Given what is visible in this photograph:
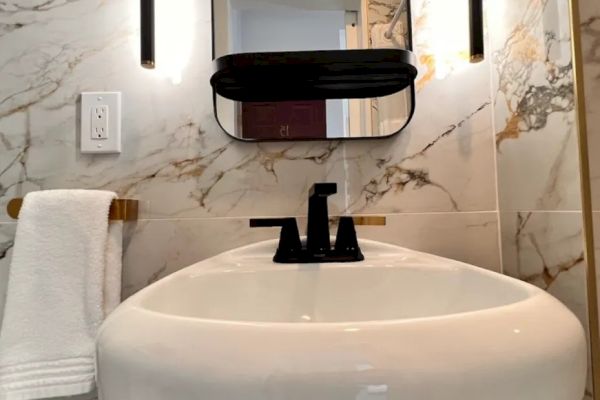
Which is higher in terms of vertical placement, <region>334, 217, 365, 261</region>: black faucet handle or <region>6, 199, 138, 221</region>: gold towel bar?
<region>6, 199, 138, 221</region>: gold towel bar

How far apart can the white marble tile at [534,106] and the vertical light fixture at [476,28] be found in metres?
0.04

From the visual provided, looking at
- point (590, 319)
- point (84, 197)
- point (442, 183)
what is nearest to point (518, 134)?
point (442, 183)

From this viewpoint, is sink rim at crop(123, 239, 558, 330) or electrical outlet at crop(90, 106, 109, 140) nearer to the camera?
sink rim at crop(123, 239, 558, 330)

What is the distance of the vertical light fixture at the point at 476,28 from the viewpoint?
74 cm

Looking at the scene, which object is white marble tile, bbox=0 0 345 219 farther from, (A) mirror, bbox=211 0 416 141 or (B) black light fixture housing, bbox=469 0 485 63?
(B) black light fixture housing, bbox=469 0 485 63

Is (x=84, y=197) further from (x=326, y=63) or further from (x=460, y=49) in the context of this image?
(x=460, y=49)

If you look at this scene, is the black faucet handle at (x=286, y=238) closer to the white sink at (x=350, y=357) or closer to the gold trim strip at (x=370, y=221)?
the gold trim strip at (x=370, y=221)

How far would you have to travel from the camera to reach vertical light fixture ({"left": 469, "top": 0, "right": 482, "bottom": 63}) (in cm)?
74

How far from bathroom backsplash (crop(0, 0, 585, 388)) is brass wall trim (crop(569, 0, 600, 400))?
0.73 feet

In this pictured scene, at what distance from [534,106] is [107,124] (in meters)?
0.75

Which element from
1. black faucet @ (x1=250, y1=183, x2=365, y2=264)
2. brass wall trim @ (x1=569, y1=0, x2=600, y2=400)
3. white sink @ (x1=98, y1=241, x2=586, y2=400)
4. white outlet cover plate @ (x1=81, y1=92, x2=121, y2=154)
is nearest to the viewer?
white sink @ (x1=98, y1=241, x2=586, y2=400)

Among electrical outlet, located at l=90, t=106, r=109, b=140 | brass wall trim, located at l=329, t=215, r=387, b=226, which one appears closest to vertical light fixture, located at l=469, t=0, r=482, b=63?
brass wall trim, located at l=329, t=215, r=387, b=226

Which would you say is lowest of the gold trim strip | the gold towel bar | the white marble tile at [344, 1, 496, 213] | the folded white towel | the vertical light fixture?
the folded white towel

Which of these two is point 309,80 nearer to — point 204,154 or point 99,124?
point 204,154
